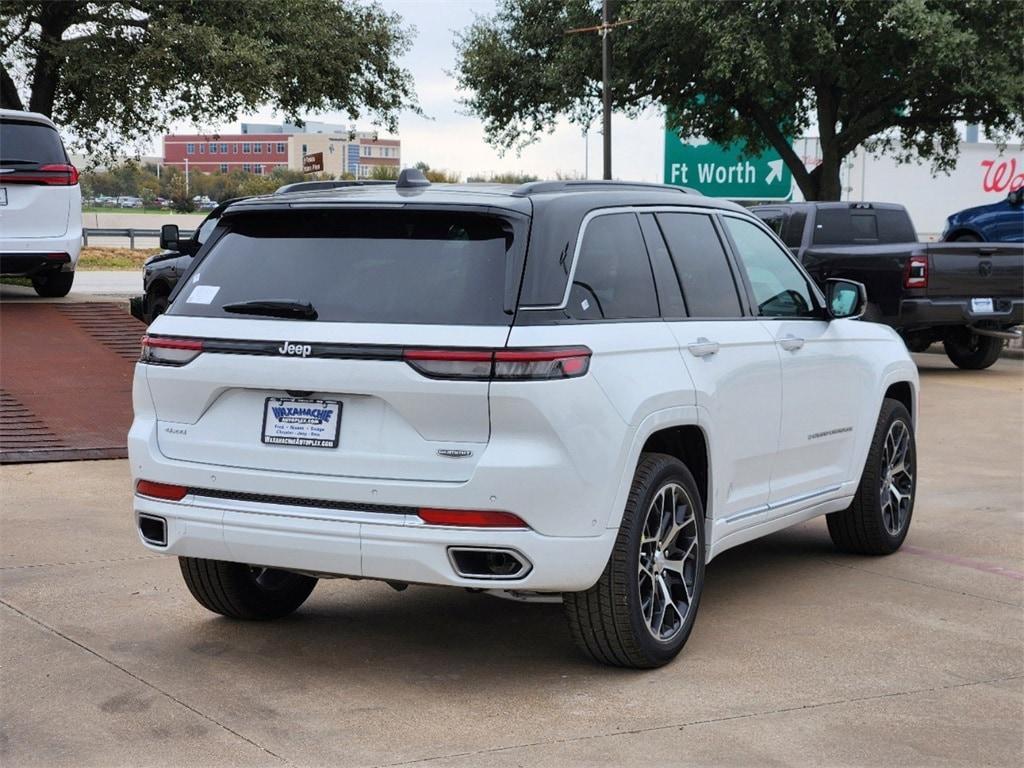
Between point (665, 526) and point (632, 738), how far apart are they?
1.02 meters

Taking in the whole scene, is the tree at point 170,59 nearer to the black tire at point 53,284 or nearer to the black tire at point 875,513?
the black tire at point 53,284

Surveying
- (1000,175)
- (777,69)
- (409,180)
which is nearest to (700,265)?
(409,180)

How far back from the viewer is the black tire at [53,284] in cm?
1811

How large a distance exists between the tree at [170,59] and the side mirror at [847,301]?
16.4 metres

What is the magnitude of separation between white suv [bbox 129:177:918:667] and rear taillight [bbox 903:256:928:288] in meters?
10.9

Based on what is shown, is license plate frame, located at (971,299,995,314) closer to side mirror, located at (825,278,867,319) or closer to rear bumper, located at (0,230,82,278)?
rear bumper, located at (0,230,82,278)

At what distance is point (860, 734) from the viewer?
4.89 m

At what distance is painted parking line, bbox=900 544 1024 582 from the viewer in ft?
24.2

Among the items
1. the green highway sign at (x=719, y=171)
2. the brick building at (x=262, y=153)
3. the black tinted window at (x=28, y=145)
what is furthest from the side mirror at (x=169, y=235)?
the brick building at (x=262, y=153)

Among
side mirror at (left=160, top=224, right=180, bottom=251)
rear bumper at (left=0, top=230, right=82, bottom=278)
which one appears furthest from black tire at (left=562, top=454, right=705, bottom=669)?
rear bumper at (left=0, top=230, right=82, bottom=278)

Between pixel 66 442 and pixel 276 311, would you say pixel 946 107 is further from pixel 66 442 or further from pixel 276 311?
pixel 276 311

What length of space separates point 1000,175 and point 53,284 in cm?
3243

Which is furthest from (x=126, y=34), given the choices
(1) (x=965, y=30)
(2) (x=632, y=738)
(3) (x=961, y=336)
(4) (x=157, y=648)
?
(2) (x=632, y=738)

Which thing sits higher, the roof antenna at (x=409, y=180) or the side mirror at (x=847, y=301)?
the roof antenna at (x=409, y=180)
